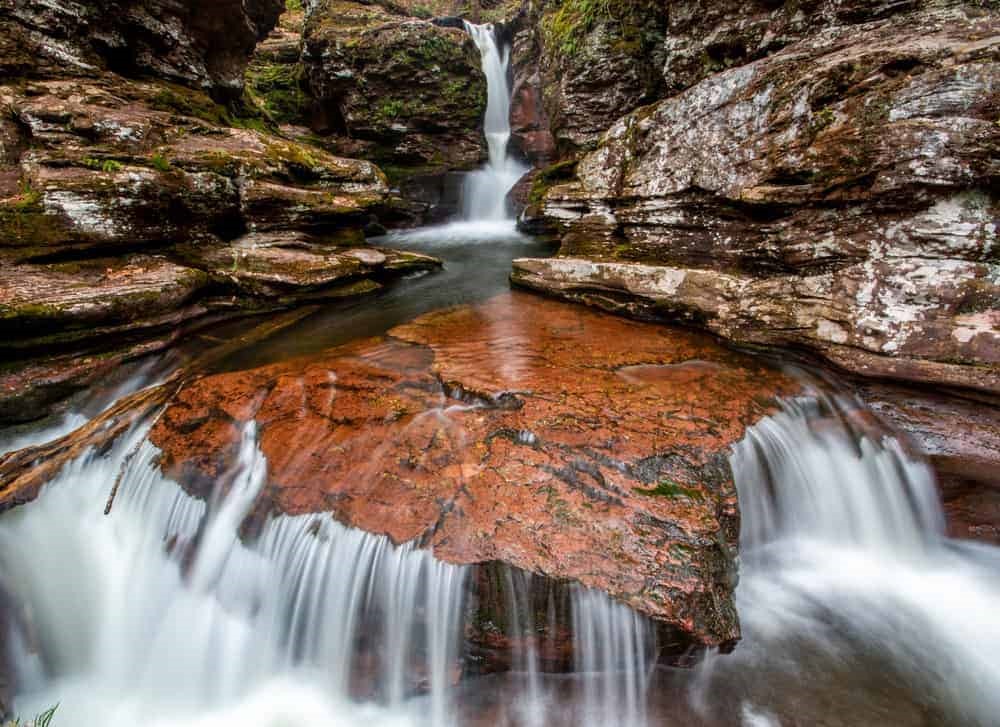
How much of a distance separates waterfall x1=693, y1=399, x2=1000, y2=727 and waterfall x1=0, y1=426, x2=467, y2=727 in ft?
5.71

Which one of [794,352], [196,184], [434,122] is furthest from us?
[434,122]

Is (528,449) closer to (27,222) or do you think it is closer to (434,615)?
(434,615)

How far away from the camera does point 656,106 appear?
610cm

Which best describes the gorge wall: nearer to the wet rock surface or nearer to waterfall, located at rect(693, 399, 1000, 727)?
waterfall, located at rect(693, 399, 1000, 727)

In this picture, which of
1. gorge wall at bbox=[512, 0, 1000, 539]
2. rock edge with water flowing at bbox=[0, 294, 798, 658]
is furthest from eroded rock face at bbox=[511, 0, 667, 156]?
rock edge with water flowing at bbox=[0, 294, 798, 658]

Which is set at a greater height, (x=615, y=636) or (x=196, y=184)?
(x=196, y=184)

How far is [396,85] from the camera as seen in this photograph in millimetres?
13109

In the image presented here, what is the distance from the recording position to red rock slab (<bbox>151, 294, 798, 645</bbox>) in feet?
8.29

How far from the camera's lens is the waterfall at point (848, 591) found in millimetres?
2439

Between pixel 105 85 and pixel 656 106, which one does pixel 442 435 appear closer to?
pixel 656 106

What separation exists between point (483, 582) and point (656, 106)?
21.4 ft

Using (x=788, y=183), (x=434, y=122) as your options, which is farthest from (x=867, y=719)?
(x=434, y=122)

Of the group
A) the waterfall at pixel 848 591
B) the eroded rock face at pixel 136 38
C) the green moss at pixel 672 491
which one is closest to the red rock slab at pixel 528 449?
the green moss at pixel 672 491

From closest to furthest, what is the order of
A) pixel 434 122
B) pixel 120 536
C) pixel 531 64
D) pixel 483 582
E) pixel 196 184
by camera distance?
pixel 483 582, pixel 120 536, pixel 196 184, pixel 434 122, pixel 531 64
